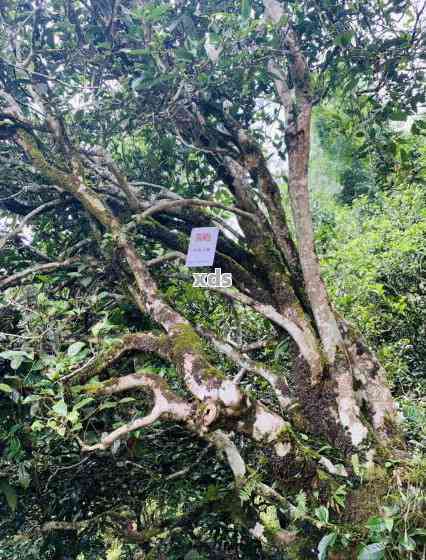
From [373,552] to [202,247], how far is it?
1488mm

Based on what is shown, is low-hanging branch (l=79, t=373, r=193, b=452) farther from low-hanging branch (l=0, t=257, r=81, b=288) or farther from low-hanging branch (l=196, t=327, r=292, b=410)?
low-hanging branch (l=0, t=257, r=81, b=288)

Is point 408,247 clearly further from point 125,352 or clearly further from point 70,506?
point 70,506

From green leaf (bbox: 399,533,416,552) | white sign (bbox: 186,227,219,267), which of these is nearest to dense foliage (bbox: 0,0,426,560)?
green leaf (bbox: 399,533,416,552)

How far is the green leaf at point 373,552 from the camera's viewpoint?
1285mm

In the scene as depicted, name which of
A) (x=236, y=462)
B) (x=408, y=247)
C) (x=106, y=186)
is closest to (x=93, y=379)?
(x=236, y=462)

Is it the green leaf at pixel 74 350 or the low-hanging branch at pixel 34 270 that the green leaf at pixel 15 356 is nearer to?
the green leaf at pixel 74 350

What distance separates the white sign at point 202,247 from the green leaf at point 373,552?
1356 mm

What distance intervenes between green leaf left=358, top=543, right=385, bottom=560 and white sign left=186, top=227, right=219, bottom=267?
136 centimetres

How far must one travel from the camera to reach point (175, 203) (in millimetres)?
2324

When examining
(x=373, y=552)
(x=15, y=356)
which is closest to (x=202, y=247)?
(x=15, y=356)

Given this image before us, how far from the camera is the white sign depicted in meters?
2.25

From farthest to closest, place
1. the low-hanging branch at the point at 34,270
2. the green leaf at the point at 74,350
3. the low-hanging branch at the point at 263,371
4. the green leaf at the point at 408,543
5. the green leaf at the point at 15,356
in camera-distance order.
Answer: the low-hanging branch at the point at 34,270, the low-hanging branch at the point at 263,371, the green leaf at the point at 74,350, the green leaf at the point at 15,356, the green leaf at the point at 408,543

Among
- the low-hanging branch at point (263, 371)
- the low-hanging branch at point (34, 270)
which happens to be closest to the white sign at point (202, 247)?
the low-hanging branch at point (263, 371)

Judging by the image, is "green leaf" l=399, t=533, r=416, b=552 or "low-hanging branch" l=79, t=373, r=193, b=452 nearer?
"green leaf" l=399, t=533, r=416, b=552
